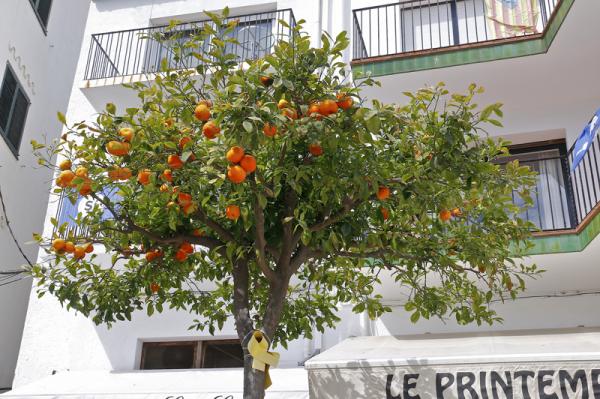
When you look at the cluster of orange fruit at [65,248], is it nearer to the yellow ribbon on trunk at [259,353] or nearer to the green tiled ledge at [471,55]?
the yellow ribbon on trunk at [259,353]

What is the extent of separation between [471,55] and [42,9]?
28.9ft

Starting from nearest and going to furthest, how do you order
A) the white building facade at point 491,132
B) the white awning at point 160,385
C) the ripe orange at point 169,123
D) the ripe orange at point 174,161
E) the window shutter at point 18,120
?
the ripe orange at point 174,161, the ripe orange at point 169,123, the white awning at point 160,385, the white building facade at point 491,132, the window shutter at point 18,120

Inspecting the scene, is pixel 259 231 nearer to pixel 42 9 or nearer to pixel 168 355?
pixel 168 355

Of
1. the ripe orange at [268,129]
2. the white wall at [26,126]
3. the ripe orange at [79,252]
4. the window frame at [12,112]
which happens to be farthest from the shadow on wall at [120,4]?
the ripe orange at [268,129]

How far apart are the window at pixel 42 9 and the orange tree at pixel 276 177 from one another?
345 inches

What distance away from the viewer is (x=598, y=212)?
732 centimetres

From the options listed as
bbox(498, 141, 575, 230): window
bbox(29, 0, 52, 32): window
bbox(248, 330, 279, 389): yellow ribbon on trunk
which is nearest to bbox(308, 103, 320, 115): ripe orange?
bbox(248, 330, 279, 389): yellow ribbon on trunk

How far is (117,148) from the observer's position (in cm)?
395

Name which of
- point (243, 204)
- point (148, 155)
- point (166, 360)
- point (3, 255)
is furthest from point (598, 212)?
point (3, 255)

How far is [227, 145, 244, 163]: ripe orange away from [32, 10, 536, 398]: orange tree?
1 centimetres

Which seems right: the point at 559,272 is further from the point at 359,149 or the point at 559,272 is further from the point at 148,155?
the point at 148,155

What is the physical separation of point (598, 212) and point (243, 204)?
494 cm

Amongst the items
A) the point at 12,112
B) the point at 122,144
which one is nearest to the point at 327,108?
the point at 122,144

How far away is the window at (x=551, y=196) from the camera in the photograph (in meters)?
8.98
